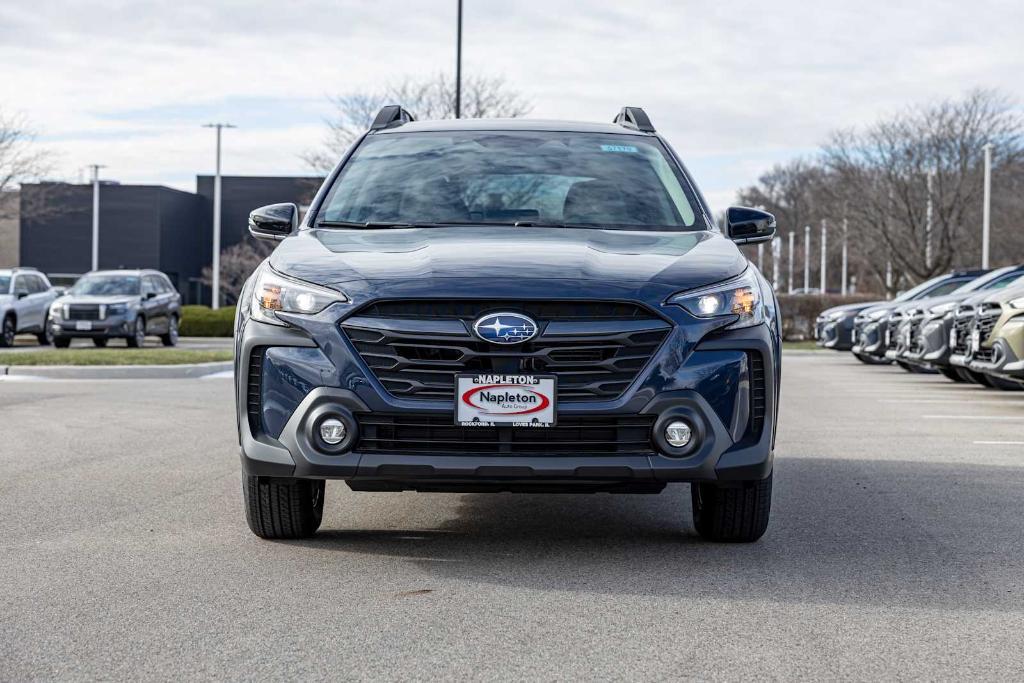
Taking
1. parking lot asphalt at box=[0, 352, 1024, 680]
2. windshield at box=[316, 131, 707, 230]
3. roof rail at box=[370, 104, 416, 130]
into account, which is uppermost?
roof rail at box=[370, 104, 416, 130]

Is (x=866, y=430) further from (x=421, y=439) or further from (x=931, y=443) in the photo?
(x=421, y=439)

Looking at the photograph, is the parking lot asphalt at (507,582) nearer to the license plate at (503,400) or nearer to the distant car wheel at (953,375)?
the license plate at (503,400)

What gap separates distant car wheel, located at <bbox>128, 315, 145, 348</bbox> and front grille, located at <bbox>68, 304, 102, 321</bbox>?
0.88 metres

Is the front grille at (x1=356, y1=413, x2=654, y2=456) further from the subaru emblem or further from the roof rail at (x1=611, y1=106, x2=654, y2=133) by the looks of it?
the roof rail at (x1=611, y1=106, x2=654, y2=133)

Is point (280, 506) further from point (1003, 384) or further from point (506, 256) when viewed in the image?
point (1003, 384)

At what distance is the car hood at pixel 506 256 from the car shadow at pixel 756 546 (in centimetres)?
113

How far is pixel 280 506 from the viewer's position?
5875 mm

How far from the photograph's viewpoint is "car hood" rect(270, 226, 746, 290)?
5.42 m

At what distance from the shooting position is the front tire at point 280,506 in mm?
5816

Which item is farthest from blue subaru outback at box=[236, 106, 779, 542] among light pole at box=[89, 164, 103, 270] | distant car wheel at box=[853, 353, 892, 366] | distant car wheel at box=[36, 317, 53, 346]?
light pole at box=[89, 164, 103, 270]

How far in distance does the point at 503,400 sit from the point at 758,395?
40.7 inches

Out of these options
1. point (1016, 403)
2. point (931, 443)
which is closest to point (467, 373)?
point (931, 443)

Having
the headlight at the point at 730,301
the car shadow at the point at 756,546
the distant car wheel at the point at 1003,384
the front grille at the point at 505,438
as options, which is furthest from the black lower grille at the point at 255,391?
the distant car wheel at the point at 1003,384

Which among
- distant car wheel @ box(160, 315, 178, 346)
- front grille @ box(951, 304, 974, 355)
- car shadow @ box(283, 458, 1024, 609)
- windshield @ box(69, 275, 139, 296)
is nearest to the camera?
car shadow @ box(283, 458, 1024, 609)
